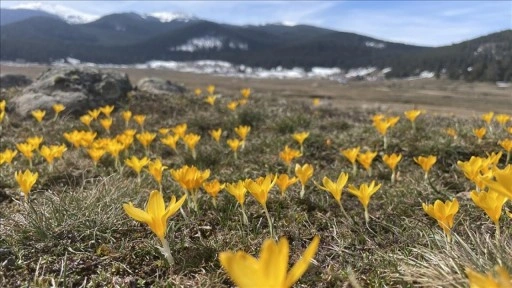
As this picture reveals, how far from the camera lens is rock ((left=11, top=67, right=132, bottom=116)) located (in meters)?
9.65

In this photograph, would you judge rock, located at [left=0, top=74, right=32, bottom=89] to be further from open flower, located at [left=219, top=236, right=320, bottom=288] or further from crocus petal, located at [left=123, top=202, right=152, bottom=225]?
open flower, located at [left=219, top=236, right=320, bottom=288]

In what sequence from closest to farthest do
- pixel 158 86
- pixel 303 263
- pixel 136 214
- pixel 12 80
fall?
pixel 303 263
pixel 136 214
pixel 158 86
pixel 12 80

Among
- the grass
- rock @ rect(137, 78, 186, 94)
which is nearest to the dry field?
rock @ rect(137, 78, 186, 94)

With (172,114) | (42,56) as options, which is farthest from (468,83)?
(42,56)

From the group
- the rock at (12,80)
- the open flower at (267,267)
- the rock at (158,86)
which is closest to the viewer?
the open flower at (267,267)

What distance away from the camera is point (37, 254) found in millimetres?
3164

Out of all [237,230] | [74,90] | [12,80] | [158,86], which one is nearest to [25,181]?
[237,230]

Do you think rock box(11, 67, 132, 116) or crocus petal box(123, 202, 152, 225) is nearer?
crocus petal box(123, 202, 152, 225)

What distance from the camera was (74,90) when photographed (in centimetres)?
1066

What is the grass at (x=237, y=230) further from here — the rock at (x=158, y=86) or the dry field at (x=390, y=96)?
the dry field at (x=390, y=96)

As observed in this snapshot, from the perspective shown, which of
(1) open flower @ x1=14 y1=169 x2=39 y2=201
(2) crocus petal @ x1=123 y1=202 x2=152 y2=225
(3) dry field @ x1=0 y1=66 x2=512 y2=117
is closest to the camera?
(2) crocus petal @ x1=123 y1=202 x2=152 y2=225

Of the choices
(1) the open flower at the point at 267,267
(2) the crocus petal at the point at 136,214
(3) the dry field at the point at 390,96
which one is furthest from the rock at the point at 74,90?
(1) the open flower at the point at 267,267

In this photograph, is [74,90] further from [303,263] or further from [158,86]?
[303,263]

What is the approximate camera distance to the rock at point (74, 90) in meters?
9.65
